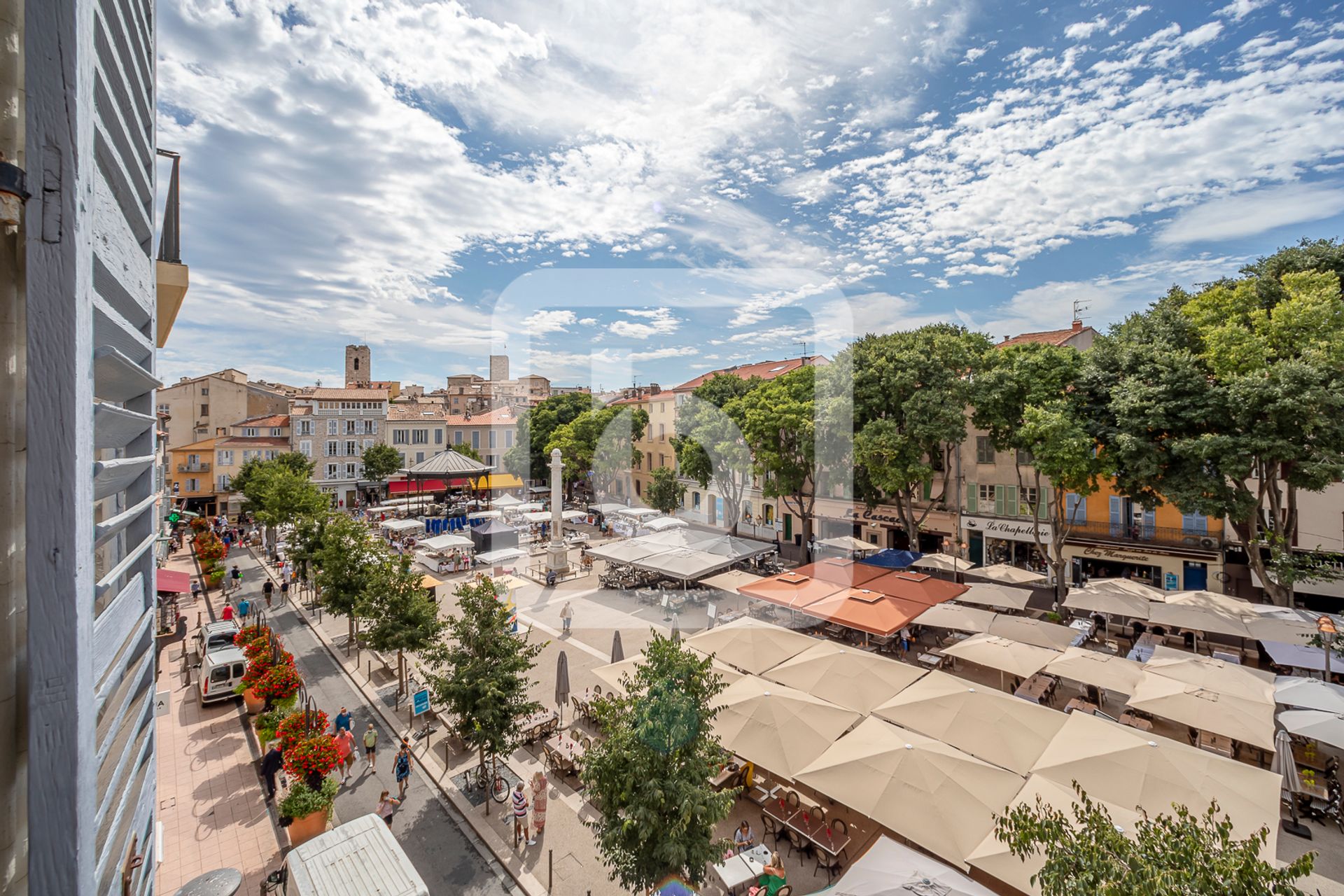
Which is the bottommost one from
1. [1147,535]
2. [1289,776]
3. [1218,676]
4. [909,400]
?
[1289,776]

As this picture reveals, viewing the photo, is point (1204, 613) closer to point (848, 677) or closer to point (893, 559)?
point (893, 559)

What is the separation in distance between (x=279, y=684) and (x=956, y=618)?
16473 mm

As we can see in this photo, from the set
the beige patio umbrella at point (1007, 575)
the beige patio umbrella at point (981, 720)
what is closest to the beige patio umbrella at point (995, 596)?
the beige patio umbrella at point (1007, 575)

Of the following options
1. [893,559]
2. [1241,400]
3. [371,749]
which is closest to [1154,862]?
[371,749]

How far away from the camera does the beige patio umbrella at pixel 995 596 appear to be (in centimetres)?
1742

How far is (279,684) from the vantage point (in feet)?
38.2

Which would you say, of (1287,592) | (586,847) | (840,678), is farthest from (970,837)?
(1287,592)

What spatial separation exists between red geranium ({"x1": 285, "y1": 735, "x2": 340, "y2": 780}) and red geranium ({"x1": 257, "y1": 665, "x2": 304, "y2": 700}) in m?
2.63

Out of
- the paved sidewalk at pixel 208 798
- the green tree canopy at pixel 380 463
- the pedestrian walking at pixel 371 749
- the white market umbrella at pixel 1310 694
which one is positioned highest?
the green tree canopy at pixel 380 463

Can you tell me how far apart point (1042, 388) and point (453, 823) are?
2189 cm

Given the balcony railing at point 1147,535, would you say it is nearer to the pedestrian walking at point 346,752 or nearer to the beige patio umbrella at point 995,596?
the beige patio umbrella at point 995,596

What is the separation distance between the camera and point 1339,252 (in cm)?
1861

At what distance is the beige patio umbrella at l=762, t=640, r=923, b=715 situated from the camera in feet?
36.9

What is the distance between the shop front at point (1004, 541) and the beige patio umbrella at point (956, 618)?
33.1ft
